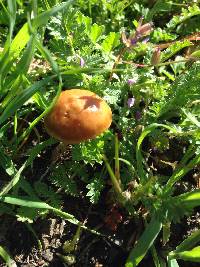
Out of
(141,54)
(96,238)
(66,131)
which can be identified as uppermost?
(66,131)

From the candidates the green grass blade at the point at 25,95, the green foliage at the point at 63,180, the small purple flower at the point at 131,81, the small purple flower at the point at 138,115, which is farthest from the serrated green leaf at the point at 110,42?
the green foliage at the point at 63,180

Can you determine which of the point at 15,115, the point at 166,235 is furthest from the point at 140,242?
the point at 15,115

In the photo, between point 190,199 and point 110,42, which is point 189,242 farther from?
point 110,42

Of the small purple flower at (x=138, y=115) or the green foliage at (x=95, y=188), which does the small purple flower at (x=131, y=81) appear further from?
the green foliage at (x=95, y=188)

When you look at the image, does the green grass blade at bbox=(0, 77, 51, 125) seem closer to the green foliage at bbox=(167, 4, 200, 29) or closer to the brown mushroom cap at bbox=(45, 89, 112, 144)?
the brown mushroom cap at bbox=(45, 89, 112, 144)

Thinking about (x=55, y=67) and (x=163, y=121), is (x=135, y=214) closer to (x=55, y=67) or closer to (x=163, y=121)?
(x=163, y=121)

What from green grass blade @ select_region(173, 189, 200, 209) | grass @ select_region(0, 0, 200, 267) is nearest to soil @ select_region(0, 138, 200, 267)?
grass @ select_region(0, 0, 200, 267)
